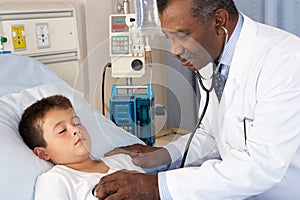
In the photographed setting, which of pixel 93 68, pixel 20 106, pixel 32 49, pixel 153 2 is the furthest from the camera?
pixel 32 49

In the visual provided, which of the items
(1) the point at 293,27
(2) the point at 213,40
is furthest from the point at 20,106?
(1) the point at 293,27

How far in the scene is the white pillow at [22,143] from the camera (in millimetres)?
1248

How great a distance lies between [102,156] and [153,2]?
56cm

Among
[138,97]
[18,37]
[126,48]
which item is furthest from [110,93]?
[18,37]

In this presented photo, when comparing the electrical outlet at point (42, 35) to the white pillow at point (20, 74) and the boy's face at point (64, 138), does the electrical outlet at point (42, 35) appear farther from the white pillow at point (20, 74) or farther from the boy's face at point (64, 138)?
the boy's face at point (64, 138)

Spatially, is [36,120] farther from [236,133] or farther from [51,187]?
[236,133]

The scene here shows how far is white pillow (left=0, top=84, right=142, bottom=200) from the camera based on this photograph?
125 centimetres

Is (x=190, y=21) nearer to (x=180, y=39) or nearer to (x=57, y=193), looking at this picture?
(x=180, y=39)

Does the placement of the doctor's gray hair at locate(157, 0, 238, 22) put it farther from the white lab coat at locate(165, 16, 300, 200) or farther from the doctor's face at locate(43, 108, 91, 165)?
the doctor's face at locate(43, 108, 91, 165)

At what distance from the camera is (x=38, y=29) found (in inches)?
84.9

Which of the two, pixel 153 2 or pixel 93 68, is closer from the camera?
pixel 153 2

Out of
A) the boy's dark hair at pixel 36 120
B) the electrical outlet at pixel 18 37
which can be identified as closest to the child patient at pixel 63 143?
the boy's dark hair at pixel 36 120

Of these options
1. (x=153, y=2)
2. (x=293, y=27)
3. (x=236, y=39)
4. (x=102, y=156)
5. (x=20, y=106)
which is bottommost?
(x=102, y=156)

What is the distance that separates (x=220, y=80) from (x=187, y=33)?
20 centimetres
